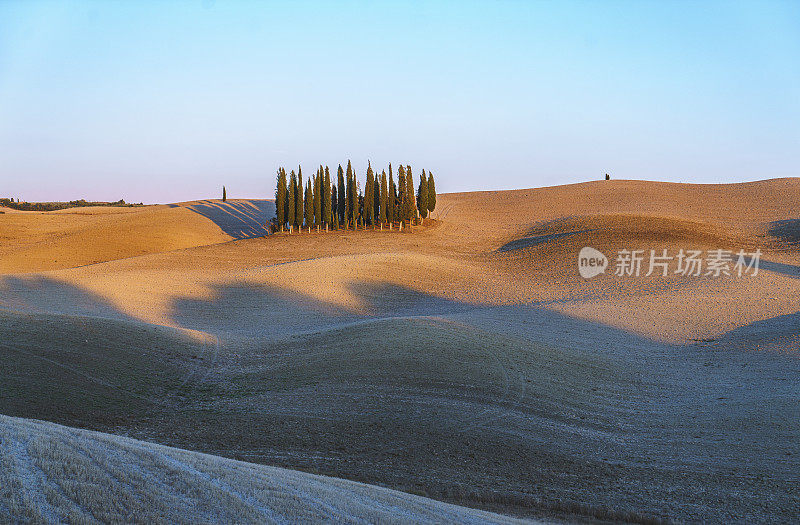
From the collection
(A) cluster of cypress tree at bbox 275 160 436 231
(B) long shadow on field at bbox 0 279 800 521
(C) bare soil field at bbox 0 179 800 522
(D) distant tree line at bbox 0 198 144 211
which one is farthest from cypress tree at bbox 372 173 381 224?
(D) distant tree line at bbox 0 198 144 211

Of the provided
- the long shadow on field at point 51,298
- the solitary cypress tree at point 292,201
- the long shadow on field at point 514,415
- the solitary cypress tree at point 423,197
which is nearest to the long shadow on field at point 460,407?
the long shadow on field at point 514,415

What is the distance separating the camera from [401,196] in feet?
191

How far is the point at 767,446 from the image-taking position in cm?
1219

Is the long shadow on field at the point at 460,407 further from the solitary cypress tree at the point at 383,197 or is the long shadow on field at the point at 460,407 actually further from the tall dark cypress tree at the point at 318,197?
the solitary cypress tree at the point at 383,197

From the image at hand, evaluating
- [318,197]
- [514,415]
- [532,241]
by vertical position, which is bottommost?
[514,415]

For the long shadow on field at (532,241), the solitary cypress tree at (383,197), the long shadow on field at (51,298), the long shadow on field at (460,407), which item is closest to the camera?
the long shadow on field at (460,407)

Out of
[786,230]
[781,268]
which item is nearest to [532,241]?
[781,268]

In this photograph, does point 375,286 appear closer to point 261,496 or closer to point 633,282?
point 633,282

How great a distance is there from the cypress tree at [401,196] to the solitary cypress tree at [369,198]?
2.52 m

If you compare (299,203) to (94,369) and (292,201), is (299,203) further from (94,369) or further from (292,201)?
(94,369)

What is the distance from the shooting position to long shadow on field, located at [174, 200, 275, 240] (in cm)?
6138

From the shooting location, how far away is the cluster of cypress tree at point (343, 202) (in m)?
55.0

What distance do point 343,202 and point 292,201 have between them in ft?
15.8

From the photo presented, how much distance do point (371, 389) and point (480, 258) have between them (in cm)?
2846
